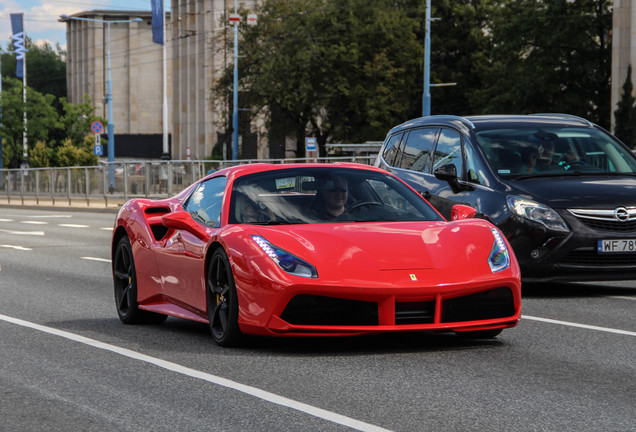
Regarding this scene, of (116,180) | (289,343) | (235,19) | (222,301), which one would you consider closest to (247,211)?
(222,301)

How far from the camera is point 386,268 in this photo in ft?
23.5

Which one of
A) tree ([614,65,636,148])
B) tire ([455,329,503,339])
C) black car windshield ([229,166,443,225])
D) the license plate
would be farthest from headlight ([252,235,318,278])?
tree ([614,65,636,148])

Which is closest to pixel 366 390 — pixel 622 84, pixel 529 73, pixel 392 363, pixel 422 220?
pixel 392 363

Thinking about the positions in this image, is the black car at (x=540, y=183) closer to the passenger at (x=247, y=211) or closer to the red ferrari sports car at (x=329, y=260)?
the red ferrari sports car at (x=329, y=260)

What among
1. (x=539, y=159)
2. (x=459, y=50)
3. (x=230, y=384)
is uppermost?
(x=459, y=50)

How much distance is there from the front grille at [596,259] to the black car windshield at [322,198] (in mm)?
2717

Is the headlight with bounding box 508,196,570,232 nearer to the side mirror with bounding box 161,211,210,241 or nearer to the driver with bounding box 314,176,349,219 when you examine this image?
the driver with bounding box 314,176,349,219

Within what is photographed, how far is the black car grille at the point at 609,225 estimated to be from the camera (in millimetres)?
10641

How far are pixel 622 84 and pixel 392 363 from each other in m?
47.8

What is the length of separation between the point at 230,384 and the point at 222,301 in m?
1.37

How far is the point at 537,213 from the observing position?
35.1 ft

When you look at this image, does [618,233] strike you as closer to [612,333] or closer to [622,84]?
[612,333]

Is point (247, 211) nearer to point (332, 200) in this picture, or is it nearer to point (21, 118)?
point (332, 200)

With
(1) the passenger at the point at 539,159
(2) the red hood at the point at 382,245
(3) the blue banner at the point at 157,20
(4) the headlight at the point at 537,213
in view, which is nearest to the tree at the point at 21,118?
(3) the blue banner at the point at 157,20
